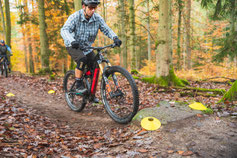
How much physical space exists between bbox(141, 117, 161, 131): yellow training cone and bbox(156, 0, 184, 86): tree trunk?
3933mm

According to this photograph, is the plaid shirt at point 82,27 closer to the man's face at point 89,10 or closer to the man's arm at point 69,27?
the man's arm at point 69,27

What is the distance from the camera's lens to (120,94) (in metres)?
3.24

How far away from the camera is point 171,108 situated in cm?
333

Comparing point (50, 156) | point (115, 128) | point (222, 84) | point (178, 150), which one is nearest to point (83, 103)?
point (115, 128)

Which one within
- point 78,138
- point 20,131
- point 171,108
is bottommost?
point 78,138

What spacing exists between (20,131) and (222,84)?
8.17 meters

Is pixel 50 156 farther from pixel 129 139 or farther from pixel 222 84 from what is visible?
pixel 222 84

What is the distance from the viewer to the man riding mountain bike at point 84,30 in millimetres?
3512

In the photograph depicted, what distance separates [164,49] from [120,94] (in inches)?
151

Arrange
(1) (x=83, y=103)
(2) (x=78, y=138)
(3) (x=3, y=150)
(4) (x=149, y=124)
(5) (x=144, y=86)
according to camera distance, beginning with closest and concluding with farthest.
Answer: (3) (x=3, y=150) < (4) (x=149, y=124) < (2) (x=78, y=138) < (1) (x=83, y=103) < (5) (x=144, y=86)

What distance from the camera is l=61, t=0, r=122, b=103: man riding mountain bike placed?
3512 mm

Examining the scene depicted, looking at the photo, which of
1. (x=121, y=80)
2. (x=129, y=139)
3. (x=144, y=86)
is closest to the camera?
(x=129, y=139)

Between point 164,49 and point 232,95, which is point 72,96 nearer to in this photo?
point 164,49

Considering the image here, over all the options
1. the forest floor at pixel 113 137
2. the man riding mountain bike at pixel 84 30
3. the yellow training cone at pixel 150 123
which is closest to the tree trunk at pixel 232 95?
the forest floor at pixel 113 137
